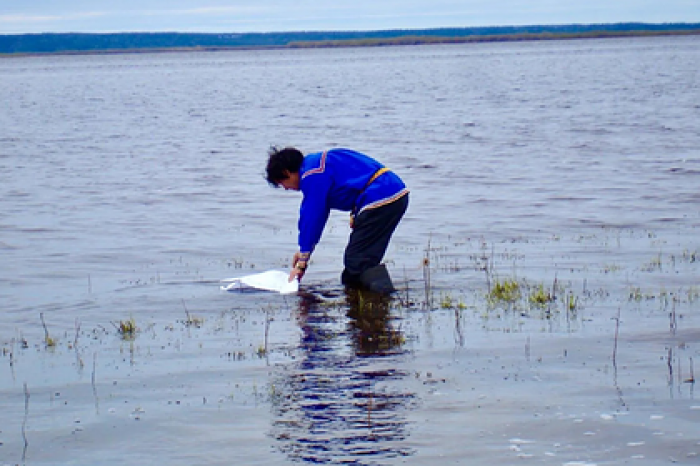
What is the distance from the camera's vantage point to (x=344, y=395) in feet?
20.8

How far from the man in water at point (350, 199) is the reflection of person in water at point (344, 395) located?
2.67 ft

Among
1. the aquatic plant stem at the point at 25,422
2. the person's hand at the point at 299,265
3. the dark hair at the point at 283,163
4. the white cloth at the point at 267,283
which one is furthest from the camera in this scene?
the white cloth at the point at 267,283

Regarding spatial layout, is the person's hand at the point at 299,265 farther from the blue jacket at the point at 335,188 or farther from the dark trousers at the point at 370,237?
the dark trousers at the point at 370,237

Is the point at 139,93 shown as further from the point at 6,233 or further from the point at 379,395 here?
the point at 379,395

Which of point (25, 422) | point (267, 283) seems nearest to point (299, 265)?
point (267, 283)

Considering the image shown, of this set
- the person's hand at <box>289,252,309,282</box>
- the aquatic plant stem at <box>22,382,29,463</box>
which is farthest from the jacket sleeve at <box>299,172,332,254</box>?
the aquatic plant stem at <box>22,382,29,463</box>

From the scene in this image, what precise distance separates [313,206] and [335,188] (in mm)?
322

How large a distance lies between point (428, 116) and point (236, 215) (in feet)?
73.3

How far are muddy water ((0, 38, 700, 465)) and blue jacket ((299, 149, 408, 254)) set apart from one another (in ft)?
2.47

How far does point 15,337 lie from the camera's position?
848 cm

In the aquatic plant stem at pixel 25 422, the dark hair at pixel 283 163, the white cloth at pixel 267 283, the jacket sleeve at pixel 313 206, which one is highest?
the dark hair at pixel 283 163

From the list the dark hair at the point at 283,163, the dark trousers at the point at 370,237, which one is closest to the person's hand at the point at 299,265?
the dark trousers at the point at 370,237

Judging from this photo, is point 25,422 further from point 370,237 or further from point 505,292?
point 505,292

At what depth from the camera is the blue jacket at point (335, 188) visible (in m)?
8.90
